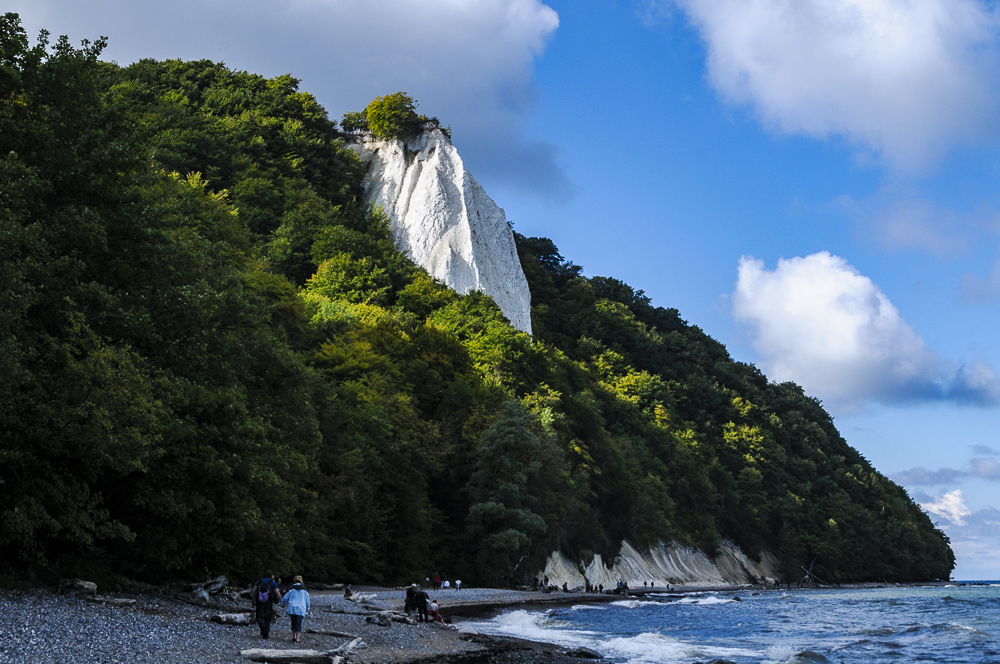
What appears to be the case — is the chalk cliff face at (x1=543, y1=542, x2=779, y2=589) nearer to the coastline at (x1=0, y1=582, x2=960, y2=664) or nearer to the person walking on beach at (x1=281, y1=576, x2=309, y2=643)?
the coastline at (x1=0, y1=582, x2=960, y2=664)

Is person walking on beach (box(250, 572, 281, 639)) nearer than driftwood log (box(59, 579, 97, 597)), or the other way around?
person walking on beach (box(250, 572, 281, 639))

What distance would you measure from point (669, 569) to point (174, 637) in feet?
239

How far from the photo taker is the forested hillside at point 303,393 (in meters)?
17.6

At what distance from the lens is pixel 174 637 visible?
48.5 ft

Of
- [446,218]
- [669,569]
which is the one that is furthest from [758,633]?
[446,218]

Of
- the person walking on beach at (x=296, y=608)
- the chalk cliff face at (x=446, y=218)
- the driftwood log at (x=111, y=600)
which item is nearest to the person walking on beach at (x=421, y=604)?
the person walking on beach at (x=296, y=608)

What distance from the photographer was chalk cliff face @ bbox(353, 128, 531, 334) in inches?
3214

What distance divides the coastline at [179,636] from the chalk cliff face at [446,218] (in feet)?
189

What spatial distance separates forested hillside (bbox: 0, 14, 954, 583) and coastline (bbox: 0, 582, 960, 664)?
6.37ft

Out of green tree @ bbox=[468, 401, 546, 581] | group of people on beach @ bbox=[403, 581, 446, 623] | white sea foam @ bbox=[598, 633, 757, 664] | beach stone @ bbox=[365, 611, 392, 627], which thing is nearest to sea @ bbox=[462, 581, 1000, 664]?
white sea foam @ bbox=[598, 633, 757, 664]

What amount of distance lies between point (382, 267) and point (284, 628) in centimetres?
5886

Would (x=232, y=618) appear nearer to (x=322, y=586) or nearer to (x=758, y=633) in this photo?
(x=322, y=586)

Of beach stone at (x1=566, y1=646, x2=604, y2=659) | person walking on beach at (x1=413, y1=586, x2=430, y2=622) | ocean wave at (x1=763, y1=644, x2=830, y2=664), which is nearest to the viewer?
beach stone at (x1=566, y1=646, x2=604, y2=659)

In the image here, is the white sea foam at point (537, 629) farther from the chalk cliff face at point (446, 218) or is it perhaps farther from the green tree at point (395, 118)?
the green tree at point (395, 118)
